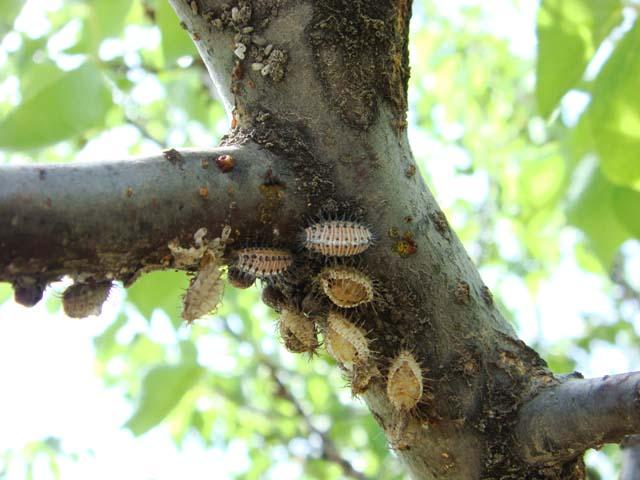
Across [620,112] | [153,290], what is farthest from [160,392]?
[620,112]

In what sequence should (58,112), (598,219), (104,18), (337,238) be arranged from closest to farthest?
(337,238) < (58,112) < (598,219) < (104,18)

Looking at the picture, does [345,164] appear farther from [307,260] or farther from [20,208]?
[20,208]

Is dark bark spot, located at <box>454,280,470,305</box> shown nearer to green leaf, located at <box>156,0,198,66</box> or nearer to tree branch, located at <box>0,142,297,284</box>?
tree branch, located at <box>0,142,297,284</box>

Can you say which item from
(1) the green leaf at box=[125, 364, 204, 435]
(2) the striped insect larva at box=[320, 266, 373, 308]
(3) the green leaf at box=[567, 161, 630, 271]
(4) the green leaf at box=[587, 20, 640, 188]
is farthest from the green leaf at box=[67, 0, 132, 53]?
(3) the green leaf at box=[567, 161, 630, 271]

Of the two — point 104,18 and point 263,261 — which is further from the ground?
point 104,18

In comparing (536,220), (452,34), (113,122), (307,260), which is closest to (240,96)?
(307,260)

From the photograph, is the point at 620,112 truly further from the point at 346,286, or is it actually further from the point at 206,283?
the point at 206,283

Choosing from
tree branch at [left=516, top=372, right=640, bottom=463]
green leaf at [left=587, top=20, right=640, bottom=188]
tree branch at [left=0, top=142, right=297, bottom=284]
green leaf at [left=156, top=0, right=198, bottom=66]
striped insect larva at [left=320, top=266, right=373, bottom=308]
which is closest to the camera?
tree branch at [left=0, top=142, right=297, bottom=284]
